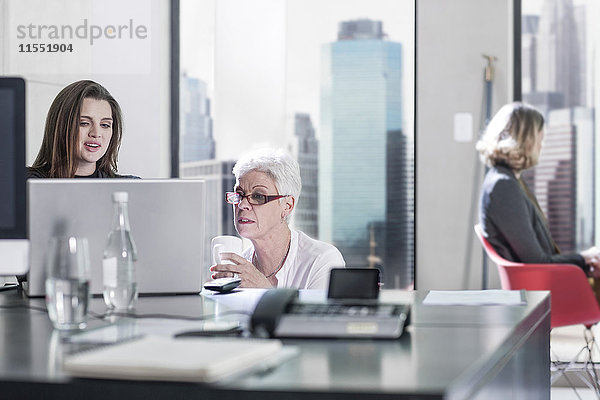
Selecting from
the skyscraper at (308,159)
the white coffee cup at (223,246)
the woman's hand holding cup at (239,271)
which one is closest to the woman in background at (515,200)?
the skyscraper at (308,159)

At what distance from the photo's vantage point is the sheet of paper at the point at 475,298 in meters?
1.91

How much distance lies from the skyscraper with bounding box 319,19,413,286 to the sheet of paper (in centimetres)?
287

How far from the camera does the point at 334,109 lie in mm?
5070

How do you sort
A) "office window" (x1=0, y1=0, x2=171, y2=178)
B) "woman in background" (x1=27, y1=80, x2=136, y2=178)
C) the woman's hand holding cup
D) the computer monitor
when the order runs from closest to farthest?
1. the computer monitor
2. the woman's hand holding cup
3. "woman in background" (x1=27, y1=80, x2=136, y2=178)
4. "office window" (x1=0, y1=0, x2=171, y2=178)

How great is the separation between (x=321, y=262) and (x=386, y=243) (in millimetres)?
2171

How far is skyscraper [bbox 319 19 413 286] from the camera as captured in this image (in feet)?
16.4

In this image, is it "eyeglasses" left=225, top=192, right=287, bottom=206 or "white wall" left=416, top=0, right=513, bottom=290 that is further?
"white wall" left=416, top=0, right=513, bottom=290

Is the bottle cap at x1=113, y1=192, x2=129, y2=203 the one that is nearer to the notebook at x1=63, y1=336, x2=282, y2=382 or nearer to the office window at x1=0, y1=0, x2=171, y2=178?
the notebook at x1=63, y1=336, x2=282, y2=382

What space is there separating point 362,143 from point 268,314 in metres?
3.72

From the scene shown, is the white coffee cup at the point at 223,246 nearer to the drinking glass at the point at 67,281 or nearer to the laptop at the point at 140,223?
the laptop at the point at 140,223

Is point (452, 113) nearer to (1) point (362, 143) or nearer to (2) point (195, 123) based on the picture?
(1) point (362, 143)

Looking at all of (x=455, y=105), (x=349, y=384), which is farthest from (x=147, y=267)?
(x=455, y=105)

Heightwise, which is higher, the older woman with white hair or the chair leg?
the older woman with white hair

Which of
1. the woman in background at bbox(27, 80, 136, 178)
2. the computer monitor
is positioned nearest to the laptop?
the computer monitor
